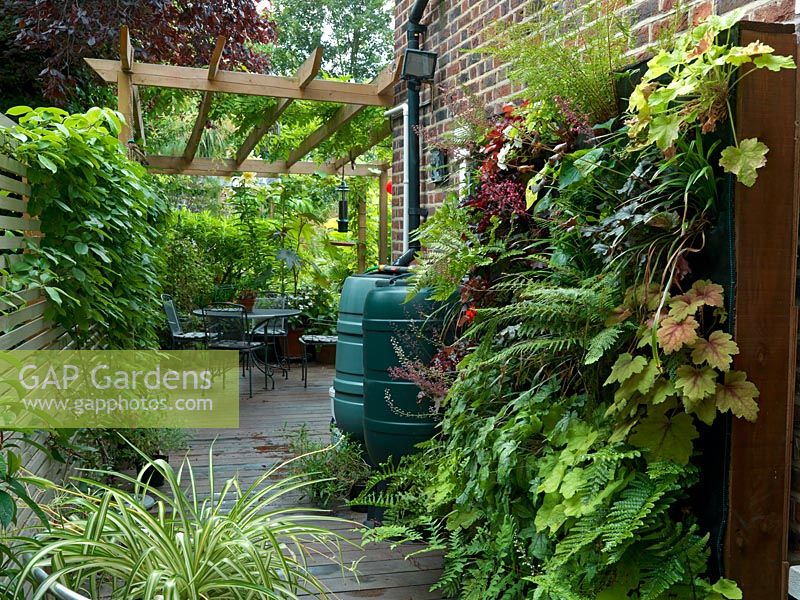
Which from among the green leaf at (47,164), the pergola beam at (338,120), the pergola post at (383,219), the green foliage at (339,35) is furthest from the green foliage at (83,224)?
the green foliage at (339,35)

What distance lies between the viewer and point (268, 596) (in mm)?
1651

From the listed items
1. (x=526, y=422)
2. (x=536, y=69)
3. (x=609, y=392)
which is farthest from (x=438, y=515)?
(x=536, y=69)

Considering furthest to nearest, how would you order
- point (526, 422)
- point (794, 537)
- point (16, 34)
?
point (16, 34) < point (526, 422) < point (794, 537)

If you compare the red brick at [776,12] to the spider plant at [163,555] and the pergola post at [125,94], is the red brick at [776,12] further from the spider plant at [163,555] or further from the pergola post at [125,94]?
the pergola post at [125,94]

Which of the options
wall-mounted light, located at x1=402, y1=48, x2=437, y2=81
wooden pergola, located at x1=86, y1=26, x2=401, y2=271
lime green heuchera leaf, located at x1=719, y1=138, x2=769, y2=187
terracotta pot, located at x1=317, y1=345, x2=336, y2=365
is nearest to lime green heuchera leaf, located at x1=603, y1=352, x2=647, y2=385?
lime green heuchera leaf, located at x1=719, y1=138, x2=769, y2=187

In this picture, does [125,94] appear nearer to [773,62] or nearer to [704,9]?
[704,9]

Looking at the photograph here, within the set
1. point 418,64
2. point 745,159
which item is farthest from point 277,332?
point 745,159

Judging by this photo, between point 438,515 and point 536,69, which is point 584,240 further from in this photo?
point 438,515

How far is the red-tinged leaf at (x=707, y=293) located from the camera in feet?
5.56

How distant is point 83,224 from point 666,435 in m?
2.42

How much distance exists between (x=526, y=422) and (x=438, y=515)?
823 mm

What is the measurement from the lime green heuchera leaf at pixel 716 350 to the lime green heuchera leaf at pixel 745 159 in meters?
0.35

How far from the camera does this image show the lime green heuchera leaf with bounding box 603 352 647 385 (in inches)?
69.5

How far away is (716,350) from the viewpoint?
1663mm
